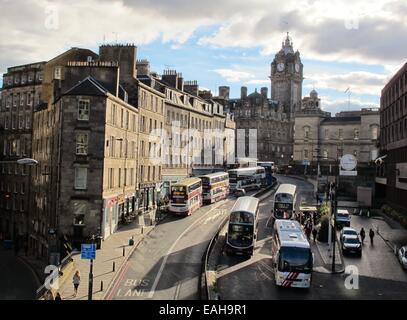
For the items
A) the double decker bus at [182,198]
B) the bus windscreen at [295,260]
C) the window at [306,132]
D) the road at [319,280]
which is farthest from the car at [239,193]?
the window at [306,132]

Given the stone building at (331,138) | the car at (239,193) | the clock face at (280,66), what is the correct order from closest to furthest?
the car at (239,193) → the stone building at (331,138) → the clock face at (280,66)

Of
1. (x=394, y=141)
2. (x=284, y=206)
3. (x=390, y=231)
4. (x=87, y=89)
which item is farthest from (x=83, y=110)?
(x=394, y=141)

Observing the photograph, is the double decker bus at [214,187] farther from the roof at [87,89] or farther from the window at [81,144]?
the roof at [87,89]

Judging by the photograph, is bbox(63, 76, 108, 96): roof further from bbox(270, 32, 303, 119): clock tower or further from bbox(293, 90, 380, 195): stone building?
bbox(270, 32, 303, 119): clock tower

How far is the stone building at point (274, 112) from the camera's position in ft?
452

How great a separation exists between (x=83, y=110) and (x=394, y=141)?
41992mm

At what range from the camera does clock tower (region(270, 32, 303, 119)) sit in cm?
15799

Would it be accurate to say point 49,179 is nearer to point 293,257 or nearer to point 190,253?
point 190,253

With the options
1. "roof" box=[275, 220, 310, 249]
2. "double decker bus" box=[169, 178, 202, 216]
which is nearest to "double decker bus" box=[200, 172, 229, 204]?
"double decker bus" box=[169, 178, 202, 216]

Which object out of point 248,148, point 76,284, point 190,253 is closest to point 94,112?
point 190,253

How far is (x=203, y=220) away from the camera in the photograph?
5444cm

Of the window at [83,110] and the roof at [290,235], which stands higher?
the window at [83,110]

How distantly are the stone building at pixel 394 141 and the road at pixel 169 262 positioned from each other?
22938 mm

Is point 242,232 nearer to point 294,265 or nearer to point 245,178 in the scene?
point 294,265
